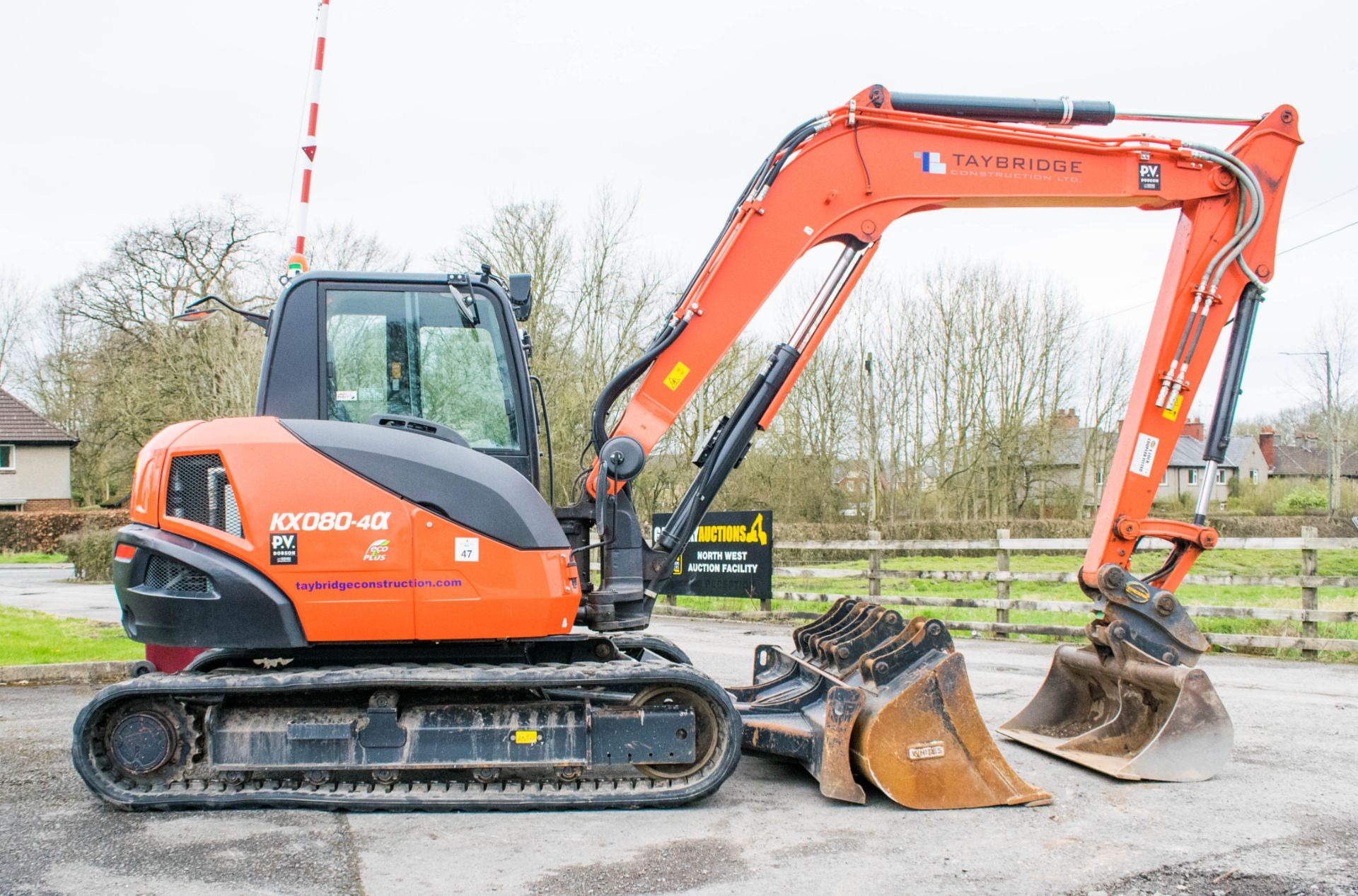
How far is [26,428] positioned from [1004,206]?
45.8 meters

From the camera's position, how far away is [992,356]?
37.3 m

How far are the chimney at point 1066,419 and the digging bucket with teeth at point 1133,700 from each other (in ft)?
109

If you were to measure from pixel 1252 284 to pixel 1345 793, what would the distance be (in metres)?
2.97

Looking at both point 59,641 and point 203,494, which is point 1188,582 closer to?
point 203,494

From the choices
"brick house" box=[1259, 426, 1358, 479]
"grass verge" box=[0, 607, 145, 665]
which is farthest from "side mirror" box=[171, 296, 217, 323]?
"brick house" box=[1259, 426, 1358, 479]

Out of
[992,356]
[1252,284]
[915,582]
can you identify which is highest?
[992,356]

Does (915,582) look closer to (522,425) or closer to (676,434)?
(676,434)

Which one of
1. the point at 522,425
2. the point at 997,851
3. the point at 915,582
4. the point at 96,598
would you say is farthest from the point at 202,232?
the point at 997,851

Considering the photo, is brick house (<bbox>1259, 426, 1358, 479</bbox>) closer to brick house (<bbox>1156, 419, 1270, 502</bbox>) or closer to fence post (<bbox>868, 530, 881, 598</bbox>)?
brick house (<bbox>1156, 419, 1270, 502</bbox>)

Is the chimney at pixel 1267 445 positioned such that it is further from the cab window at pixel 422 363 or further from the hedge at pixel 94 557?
the cab window at pixel 422 363

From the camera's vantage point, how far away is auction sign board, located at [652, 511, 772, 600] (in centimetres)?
1454

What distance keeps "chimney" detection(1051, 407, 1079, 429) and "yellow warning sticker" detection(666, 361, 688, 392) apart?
3479 cm

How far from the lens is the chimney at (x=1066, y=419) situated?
38.4 meters

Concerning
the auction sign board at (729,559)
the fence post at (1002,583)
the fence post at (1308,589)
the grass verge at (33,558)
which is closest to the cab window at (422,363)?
the fence post at (1002,583)
